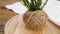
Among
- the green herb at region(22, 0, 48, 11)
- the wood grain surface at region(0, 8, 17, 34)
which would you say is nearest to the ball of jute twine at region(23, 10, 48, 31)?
the green herb at region(22, 0, 48, 11)

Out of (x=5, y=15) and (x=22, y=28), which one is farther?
(x=5, y=15)

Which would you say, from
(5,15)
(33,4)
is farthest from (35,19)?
(5,15)

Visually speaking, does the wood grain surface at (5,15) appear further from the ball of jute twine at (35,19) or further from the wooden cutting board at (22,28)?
the ball of jute twine at (35,19)

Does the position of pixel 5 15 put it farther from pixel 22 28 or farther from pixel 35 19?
pixel 35 19

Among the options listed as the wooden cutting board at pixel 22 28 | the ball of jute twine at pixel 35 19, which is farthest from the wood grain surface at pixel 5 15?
the ball of jute twine at pixel 35 19

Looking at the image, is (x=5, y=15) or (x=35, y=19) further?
(x=5, y=15)

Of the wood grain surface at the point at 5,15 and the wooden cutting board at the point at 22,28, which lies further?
the wood grain surface at the point at 5,15

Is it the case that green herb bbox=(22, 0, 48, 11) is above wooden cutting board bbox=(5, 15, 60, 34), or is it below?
above

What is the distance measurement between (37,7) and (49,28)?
18cm

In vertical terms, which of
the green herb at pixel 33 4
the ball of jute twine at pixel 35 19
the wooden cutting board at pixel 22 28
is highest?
the green herb at pixel 33 4

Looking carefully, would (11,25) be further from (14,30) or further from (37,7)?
(37,7)

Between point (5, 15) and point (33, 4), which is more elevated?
point (33, 4)

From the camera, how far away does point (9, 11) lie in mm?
1805

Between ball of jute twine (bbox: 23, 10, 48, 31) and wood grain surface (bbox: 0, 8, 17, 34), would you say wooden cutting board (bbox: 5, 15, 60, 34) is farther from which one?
wood grain surface (bbox: 0, 8, 17, 34)
